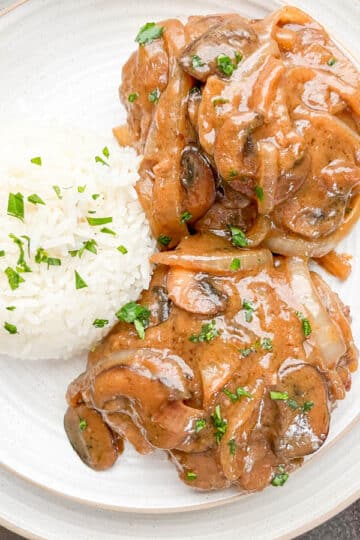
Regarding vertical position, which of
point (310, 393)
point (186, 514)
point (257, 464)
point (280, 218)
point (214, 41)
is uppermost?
point (214, 41)

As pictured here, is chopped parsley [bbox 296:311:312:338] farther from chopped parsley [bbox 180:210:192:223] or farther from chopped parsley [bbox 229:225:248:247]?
chopped parsley [bbox 180:210:192:223]

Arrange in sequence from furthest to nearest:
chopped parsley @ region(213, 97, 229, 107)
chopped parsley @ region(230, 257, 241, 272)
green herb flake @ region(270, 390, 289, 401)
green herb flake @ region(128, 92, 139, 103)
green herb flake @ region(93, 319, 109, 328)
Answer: green herb flake @ region(93, 319, 109, 328) < green herb flake @ region(128, 92, 139, 103) < chopped parsley @ region(230, 257, 241, 272) < green herb flake @ region(270, 390, 289, 401) < chopped parsley @ region(213, 97, 229, 107)

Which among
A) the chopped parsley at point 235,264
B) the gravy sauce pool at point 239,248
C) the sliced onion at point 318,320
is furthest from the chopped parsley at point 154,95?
the sliced onion at point 318,320

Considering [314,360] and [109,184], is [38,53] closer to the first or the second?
[109,184]

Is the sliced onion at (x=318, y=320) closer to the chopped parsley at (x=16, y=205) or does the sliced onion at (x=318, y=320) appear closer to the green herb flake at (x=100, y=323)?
the green herb flake at (x=100, y=323)

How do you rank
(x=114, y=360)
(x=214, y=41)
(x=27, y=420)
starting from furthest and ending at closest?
(x=27, y=420) → (x=114, y=360) → (x=214, y=41)

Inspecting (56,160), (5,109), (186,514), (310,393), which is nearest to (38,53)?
(5,109)

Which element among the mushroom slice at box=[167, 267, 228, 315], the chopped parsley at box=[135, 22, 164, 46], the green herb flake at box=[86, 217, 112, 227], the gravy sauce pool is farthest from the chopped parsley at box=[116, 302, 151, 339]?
the chopped parsley at box=[135, 22, 164, 46]
